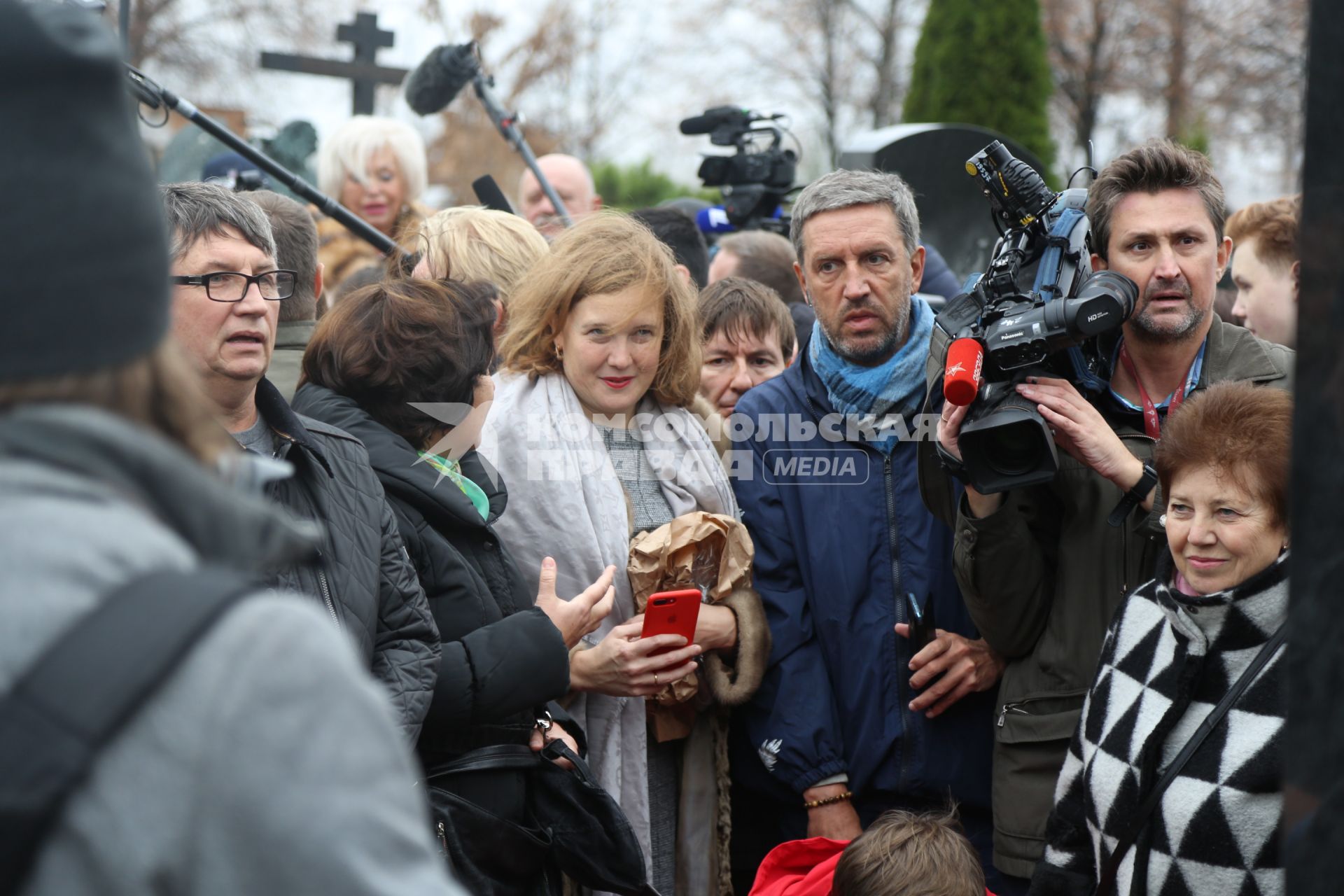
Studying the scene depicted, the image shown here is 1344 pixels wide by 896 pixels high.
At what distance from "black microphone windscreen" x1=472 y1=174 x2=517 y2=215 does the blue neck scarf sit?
1679mm

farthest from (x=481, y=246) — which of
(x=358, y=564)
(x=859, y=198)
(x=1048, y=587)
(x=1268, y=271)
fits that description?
(x=1268, y=271)

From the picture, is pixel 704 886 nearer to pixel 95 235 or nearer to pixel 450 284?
pixel 450 284

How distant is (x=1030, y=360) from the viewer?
266 centimetres

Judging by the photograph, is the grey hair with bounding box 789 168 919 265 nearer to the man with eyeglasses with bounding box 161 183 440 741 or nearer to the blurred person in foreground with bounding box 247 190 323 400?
the blurred person in foreground with bounding box 247 190 323 400

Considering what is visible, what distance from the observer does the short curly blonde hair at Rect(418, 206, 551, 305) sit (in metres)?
3.65

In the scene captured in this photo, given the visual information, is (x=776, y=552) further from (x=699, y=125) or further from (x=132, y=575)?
(x=699, y=125)

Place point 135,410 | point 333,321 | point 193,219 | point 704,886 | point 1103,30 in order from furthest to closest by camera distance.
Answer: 1. point 1103,30
2. point 704,886
3. point 333,321
4. point 193,219
5. point 135,410

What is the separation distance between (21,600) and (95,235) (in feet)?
0.79

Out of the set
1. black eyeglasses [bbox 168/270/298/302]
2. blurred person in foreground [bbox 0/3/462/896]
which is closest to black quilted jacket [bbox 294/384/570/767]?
black eyeglasses [bbox 168/270/298/302]

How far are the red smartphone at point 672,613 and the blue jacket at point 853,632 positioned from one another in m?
0.30

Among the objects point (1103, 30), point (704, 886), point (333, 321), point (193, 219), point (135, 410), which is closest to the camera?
point (135, 410)

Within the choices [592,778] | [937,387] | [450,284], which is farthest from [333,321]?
[937,387]

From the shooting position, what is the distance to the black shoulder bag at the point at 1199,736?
7.50ft

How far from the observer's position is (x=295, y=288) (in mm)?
3396
